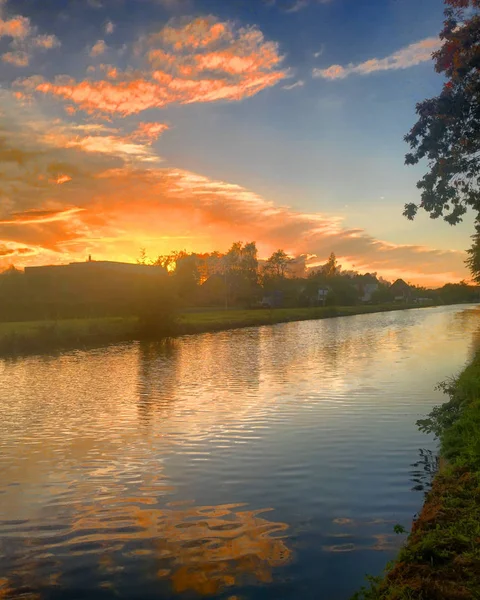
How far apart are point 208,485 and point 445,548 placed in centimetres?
617

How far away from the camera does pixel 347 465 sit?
13.8 meters

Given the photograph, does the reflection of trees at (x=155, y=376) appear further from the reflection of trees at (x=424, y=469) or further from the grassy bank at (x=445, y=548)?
the grassy bank at (x=445, y=548)

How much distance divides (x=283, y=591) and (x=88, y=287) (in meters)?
70.9

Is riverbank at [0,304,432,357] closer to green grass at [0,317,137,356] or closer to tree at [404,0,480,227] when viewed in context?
green grass at [0,317,137,356]

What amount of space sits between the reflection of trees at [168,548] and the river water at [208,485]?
3cm

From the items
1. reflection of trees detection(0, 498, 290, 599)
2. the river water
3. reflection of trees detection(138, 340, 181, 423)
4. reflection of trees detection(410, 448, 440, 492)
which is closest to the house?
reflection of trees detection(138, 340, 181, 423)

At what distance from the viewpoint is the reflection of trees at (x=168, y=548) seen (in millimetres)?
8422

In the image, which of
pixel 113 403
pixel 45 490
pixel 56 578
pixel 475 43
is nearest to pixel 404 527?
pixel 56 578

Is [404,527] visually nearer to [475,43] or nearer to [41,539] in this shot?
[41,539]

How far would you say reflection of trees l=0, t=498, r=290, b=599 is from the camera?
27.6ft

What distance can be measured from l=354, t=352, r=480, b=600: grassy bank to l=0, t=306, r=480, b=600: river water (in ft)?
3.38

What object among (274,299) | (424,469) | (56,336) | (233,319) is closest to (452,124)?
(424,469)

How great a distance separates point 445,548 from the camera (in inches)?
288

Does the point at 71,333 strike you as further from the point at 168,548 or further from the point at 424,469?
the point at 168,548
